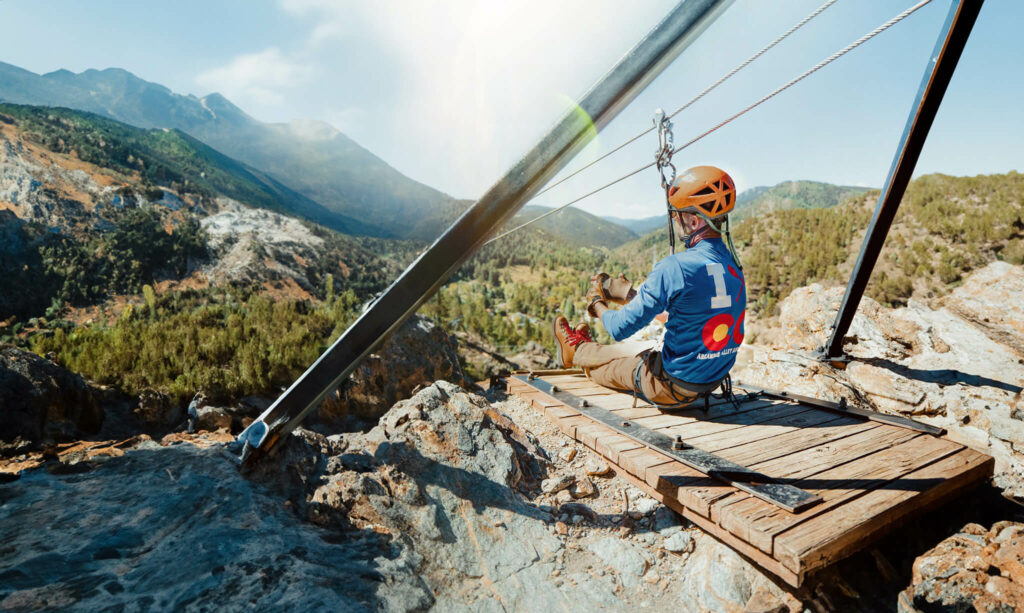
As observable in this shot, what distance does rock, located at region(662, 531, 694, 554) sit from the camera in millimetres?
3881

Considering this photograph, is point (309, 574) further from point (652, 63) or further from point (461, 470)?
point (652, 63)

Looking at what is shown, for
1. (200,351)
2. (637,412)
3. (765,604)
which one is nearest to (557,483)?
(637,412)

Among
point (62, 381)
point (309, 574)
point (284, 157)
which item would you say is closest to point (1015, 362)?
point (309, 574)

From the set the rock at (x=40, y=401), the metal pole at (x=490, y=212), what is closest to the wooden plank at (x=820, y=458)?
the metal pole at (x=490, y=212)

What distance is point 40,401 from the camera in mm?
3838

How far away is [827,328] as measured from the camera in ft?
25.5

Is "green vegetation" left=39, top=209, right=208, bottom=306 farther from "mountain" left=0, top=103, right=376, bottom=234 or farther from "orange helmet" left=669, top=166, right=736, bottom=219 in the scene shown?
"orange helmet" left=669, top=166, right=736, bottom=219

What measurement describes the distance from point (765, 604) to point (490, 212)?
12.6ft

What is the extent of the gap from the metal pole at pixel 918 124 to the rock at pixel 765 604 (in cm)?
401

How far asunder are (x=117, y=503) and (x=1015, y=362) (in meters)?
10.1

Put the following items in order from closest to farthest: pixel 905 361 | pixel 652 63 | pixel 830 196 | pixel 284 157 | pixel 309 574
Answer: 1. pixel 309 574
2. pixel 652 63
3. pixel 905 361
4. pixel 830 196
5. pixel 284 157

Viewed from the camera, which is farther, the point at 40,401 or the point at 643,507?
the point at 643,507

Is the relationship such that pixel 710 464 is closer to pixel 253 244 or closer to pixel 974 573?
pixel 974 573

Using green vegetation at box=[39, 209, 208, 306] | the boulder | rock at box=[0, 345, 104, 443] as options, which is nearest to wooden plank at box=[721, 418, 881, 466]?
the boulder
